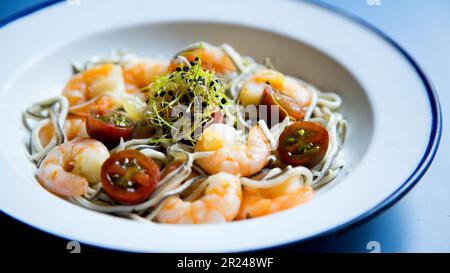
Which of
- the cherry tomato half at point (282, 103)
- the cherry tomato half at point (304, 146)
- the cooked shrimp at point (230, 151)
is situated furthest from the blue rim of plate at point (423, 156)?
the cherry tomato half at point (282, 103)

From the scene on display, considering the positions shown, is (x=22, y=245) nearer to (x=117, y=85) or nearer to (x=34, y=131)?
(x=34, y=131)

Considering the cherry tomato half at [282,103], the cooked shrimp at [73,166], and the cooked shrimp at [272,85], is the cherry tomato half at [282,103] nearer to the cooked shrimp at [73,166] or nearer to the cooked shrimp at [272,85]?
the cooked shrimp at [272,85]

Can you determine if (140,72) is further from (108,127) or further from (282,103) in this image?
(282,103)

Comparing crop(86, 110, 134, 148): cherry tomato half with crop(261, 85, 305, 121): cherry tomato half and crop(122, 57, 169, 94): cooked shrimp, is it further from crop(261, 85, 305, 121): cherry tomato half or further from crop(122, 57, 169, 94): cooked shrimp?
crop(261, 85, 305, 121): cherry tomato half

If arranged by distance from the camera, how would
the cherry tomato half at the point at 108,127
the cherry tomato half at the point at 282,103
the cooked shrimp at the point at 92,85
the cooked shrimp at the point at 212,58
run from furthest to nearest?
the cooked shrimp at the point at 212,58
the cooked shrimp at the point at 92,85
the cherry tomato half at the point at 282,103
the cherry tomato half at the point at 108,127
